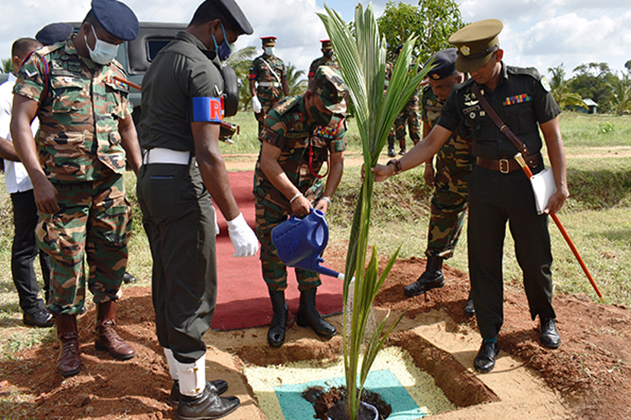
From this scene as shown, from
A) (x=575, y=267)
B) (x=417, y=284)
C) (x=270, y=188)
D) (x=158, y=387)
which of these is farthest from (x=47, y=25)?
(x=575, y=267)

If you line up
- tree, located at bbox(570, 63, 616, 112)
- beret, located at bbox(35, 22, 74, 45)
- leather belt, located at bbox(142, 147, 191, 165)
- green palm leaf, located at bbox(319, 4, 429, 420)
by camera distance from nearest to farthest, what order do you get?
green palm leaf, located at bbox(319, 4, 429, 420) < leather belt, located at bbox(142, 147, 191, 165) < beret, located at bbox(35, 22, 74, 45) < tree, located at bbox(570, 63, 616, 112)

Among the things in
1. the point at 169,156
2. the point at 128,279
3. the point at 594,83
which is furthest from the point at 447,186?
the point at 594,83

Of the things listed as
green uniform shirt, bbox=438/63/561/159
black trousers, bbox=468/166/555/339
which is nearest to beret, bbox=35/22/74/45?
green uniform shirt, bbox=438/63/561/159

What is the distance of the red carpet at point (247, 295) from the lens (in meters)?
3.44

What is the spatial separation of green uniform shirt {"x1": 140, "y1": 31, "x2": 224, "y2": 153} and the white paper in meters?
1.74

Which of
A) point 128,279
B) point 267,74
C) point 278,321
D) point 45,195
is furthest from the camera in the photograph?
point 267,74

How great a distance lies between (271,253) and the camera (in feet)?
10.2

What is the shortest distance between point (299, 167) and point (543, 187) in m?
1.44

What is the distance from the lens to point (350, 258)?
2.17 m

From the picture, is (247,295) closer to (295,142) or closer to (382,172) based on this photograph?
(295,142)

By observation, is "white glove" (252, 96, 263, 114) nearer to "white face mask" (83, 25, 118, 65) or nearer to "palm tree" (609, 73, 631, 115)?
"white face mask" (83, 25, 118, 65)

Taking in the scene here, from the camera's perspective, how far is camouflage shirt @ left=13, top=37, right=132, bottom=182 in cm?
247

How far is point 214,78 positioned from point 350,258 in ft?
3.32

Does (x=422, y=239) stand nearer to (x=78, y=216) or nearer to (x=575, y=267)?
(x=575, y=267)
